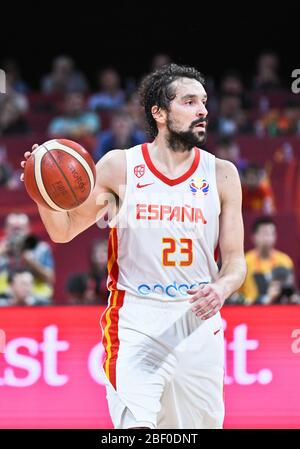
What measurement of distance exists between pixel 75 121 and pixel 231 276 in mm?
8458

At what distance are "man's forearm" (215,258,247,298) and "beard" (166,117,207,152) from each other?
0.64 meters

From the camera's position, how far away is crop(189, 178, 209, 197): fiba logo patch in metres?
4.64

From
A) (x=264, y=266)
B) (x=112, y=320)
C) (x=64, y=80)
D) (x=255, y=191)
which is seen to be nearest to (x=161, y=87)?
(x=112, y=320)

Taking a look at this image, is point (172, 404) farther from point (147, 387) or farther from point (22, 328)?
point (22, 328)

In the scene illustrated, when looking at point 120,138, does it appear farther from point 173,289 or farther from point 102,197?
point 173,289

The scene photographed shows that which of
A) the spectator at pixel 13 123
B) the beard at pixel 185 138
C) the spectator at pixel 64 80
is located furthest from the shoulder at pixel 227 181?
the spectator at pixel 64 80

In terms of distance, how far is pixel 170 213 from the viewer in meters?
4.57

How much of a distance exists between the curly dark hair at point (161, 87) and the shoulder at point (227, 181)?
Result: 439 millimetres

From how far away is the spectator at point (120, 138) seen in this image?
1034 centimetres

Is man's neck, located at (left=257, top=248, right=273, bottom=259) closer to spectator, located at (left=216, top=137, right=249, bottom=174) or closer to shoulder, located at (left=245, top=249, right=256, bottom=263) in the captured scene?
shoulder, located at (left=245, top=249, right=256, bottom=263)

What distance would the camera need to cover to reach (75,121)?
12602mm

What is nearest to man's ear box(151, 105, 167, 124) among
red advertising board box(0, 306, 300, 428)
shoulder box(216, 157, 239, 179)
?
shoulder box(216, 157, 239, 179)

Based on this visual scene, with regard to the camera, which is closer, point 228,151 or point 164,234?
point 164,234

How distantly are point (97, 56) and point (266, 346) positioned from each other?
12.1 meters
